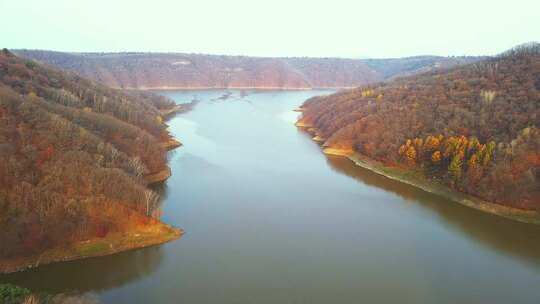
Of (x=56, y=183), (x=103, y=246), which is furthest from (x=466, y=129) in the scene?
(x=56, y=183)

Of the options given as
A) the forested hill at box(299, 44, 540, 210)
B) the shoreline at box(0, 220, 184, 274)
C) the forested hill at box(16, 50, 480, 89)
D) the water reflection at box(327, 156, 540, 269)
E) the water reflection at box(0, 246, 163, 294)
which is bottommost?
the water reflection at box(0, 246, 163, 294)

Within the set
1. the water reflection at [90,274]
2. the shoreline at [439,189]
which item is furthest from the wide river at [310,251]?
the shoreline at [439,189]

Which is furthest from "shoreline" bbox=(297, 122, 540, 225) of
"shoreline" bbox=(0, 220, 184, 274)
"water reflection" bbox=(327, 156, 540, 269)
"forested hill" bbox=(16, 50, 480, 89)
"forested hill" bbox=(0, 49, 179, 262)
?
"forested hill" bbox=(16, 50, 480, 89)

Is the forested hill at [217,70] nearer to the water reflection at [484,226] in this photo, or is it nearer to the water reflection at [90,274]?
the water reflection at [484,226]

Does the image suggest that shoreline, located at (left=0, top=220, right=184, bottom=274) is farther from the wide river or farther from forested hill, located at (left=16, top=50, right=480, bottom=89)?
forested hill, located at (left=16, top=50, right=480, bottom=89)

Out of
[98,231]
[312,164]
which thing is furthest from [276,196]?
[98,231]

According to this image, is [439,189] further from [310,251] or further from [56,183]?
[56,183]

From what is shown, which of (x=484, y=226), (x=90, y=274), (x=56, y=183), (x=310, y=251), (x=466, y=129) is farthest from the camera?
(x=466, y=129)
